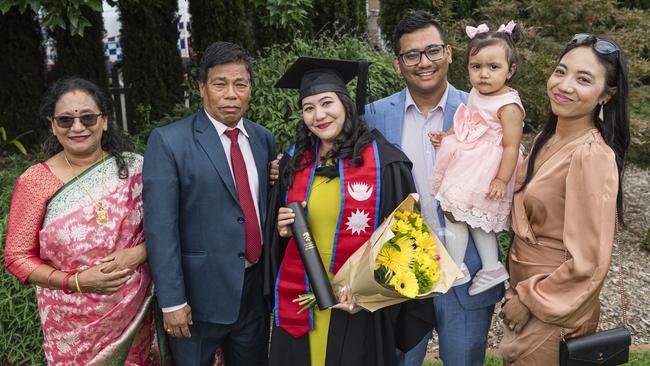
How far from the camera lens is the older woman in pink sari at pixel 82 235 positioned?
2.48 metres

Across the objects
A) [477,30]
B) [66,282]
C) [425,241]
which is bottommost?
[66,282]

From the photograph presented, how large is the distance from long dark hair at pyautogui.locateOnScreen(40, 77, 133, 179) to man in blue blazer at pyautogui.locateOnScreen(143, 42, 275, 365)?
195 millimetres

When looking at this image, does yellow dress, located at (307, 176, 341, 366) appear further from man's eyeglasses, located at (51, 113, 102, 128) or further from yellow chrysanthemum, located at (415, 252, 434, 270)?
man's eyeglasses, located at (51, 113, 102, 128)

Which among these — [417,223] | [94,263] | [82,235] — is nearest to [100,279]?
[94,263]

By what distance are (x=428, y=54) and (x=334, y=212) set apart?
0.91m

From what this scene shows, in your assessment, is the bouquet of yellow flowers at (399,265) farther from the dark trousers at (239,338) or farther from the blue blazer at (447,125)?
the dark trousers at (239,338)

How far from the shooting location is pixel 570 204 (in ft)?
6.95

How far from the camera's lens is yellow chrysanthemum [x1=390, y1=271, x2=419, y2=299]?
225 centimetres

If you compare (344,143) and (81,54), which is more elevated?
(81,54)

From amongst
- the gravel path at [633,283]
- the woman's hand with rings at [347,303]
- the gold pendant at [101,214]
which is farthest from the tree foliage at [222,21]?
the woman's hand with rings at [347,303]

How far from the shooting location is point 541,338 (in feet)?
7.63

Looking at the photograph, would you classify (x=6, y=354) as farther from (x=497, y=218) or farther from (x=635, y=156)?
(x=635, y=156)

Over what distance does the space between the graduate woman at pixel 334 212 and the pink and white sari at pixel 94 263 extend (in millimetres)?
639

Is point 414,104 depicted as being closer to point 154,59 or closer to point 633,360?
point 633,360
